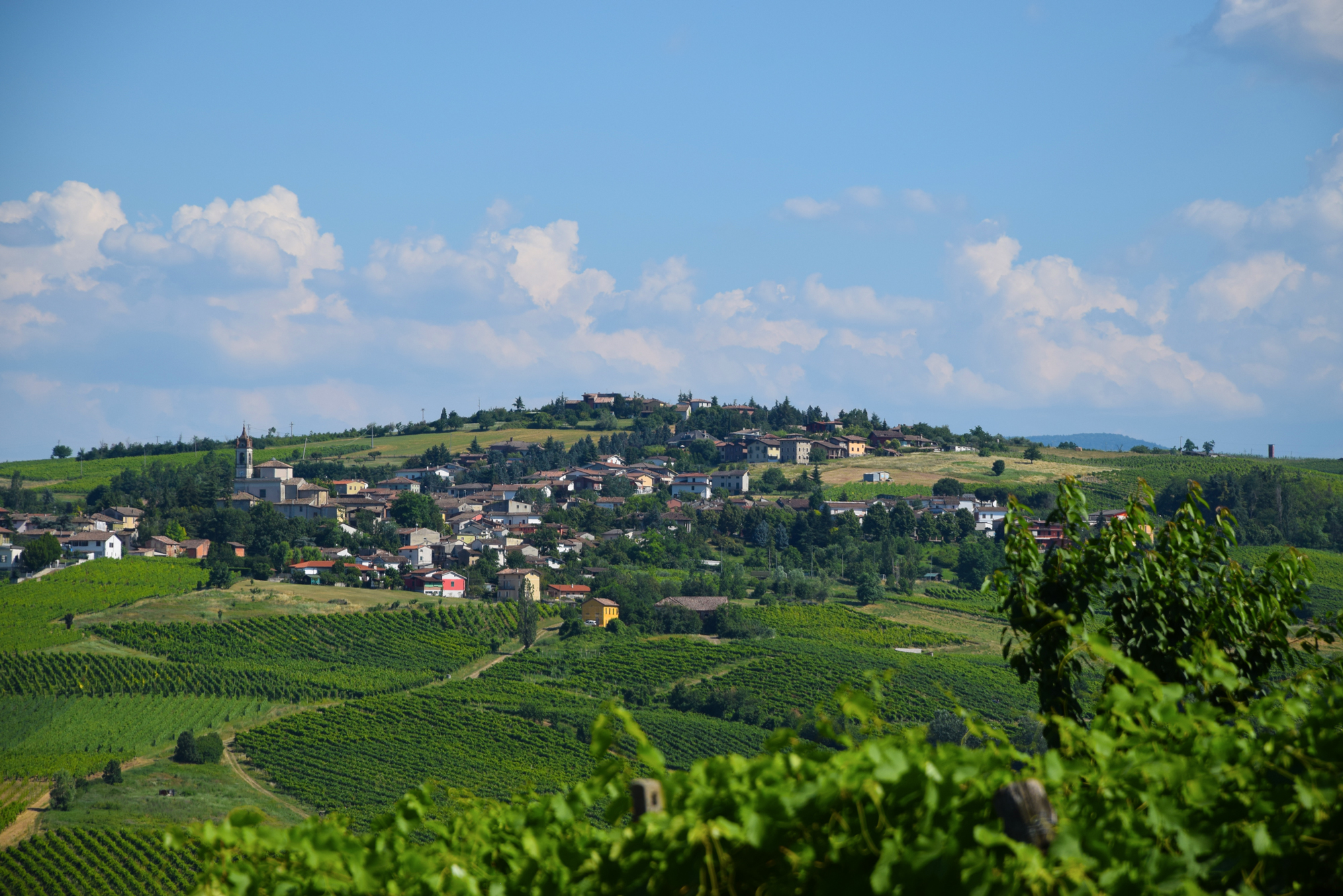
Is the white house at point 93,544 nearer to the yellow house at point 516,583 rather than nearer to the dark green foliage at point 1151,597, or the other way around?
the yellow house at point 516,583

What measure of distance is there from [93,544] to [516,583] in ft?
90.6

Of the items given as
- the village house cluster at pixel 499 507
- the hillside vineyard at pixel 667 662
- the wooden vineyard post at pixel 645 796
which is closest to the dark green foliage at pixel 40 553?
the hillside vineyard at pixel 667 662

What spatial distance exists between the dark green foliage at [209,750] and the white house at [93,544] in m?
35.0

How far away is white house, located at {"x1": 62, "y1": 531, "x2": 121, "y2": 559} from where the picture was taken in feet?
221

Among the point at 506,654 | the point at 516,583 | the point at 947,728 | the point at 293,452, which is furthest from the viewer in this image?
the point at 293,452

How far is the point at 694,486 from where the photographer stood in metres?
91.0

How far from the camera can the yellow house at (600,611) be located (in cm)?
5834

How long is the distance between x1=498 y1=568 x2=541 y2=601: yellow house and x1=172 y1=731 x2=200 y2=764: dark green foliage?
2599cm

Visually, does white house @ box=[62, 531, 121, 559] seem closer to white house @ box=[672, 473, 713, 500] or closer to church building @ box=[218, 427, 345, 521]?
church building @ box=[218, 427, 345, 521]

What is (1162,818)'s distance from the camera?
230 centimetres

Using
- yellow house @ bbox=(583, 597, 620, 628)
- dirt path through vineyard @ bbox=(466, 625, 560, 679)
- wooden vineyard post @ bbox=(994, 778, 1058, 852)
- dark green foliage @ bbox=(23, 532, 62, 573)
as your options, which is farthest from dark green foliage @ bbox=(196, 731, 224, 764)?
wooden vineyard post @ bbox=(994, 778, 1058, 852)

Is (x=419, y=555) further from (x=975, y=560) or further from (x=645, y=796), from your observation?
(x=645, y=796)

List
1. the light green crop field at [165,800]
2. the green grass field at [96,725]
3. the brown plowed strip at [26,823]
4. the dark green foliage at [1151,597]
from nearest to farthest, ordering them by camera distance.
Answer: the dark green foliage at [1151,597], the brown plowed strip at [26,823], the light green crop field at [165,800], the green grass field at [96,725]

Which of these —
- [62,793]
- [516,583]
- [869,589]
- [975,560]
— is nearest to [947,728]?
[62,793]
